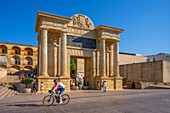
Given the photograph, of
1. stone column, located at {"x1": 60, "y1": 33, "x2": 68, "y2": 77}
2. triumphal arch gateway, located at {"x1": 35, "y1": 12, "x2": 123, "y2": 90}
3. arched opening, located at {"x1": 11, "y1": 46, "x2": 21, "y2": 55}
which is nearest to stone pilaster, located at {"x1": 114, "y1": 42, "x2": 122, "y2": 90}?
triumphal arch gateway, located at {"x1": 35, "y1": 12, "x2": 123, "y2": 90}

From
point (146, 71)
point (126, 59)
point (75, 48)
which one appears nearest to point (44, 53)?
point (75, 48)

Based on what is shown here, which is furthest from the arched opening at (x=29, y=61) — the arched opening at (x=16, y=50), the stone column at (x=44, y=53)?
the stone column at (x=44, y=53)

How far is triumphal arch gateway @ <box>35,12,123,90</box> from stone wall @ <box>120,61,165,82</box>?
47.5 ft

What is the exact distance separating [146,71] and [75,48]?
21.4m

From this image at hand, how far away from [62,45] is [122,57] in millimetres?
34374

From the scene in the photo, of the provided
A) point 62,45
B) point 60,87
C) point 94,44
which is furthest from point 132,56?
point 60,87

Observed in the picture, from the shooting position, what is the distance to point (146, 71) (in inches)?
1348

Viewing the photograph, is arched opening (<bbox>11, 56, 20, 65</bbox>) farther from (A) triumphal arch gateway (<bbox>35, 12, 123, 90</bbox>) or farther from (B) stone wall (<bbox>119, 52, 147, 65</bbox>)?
(A) triumphal arch gateway (<bbox>35, 12, 123, 90</bbox>)

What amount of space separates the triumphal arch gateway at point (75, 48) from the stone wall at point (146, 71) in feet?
47.5

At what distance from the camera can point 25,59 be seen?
61719mm

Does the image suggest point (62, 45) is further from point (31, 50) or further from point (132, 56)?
point (31, 50)

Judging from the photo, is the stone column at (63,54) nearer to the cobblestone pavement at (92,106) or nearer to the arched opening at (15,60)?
the cobblestone pavement at (92,106)

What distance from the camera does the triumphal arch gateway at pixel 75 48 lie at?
1752 cm

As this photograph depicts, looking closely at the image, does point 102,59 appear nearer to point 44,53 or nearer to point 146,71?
point 44,53
